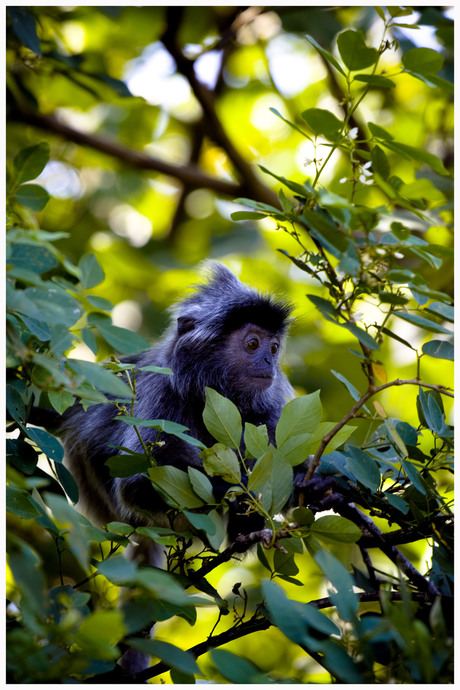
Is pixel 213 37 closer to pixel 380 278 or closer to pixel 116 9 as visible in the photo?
pixel 116 9

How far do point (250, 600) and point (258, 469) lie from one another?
2.39 m

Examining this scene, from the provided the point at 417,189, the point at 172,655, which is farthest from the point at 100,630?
the point at 417,189

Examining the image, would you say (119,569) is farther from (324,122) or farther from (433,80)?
(433,80)

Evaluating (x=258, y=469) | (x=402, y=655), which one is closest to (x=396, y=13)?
(x=258, y=469)

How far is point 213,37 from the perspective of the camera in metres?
6.29

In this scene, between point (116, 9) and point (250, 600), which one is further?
point (116, 9)

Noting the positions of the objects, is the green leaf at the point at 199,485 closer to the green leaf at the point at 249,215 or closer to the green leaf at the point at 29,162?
the green leaf at the point at 249,215

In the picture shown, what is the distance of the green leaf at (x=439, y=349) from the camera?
2.23 meters

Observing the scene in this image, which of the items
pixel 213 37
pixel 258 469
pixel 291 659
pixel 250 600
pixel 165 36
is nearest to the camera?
pixel 258 469

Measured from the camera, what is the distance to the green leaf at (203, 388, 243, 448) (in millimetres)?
2078

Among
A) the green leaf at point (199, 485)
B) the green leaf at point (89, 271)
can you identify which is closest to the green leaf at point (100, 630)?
the green leaf at point (199, 485)

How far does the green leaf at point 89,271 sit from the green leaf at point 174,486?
22.5 inches

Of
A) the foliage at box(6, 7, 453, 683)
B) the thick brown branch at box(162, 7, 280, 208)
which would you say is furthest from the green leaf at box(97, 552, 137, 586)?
the thick brown branch at box(162, 7, 280, 208)

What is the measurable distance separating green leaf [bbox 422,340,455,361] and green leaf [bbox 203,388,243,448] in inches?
26.0
